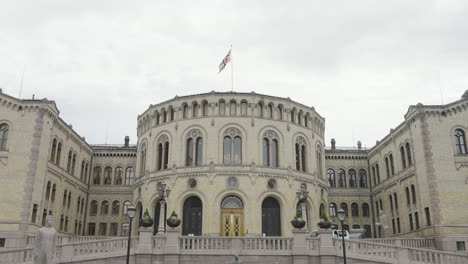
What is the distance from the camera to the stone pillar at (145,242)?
82.5ft

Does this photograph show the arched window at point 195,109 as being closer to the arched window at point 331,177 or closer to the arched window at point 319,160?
the arched window at point 319,160

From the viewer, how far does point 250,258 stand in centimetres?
2516

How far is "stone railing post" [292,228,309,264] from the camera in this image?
25078 millimetres

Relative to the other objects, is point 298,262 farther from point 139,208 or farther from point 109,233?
point 109,233

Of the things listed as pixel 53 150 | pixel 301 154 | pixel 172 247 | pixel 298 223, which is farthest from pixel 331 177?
pixel 53 150

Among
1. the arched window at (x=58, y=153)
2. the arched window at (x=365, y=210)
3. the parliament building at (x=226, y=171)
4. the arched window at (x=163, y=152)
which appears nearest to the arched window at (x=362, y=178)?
the arched window at (x=365, y=210)

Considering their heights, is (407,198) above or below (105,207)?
above

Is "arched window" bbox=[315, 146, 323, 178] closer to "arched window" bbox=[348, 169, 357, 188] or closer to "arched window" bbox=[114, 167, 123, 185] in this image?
"arched window" bbox=[348, 169, 357, 188]

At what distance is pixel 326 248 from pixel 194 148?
1910 cm

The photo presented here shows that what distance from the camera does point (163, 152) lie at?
1677 inches

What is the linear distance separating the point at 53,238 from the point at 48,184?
23.9 meters

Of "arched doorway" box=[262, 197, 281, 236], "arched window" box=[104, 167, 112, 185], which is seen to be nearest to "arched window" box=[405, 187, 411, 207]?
"arched doorway" box=[262, 197, 281, 236]

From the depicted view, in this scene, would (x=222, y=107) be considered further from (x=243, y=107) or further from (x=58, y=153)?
(x=58, y=153)

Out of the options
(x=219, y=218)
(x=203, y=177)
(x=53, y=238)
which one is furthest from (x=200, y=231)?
(x=53, y=238)
